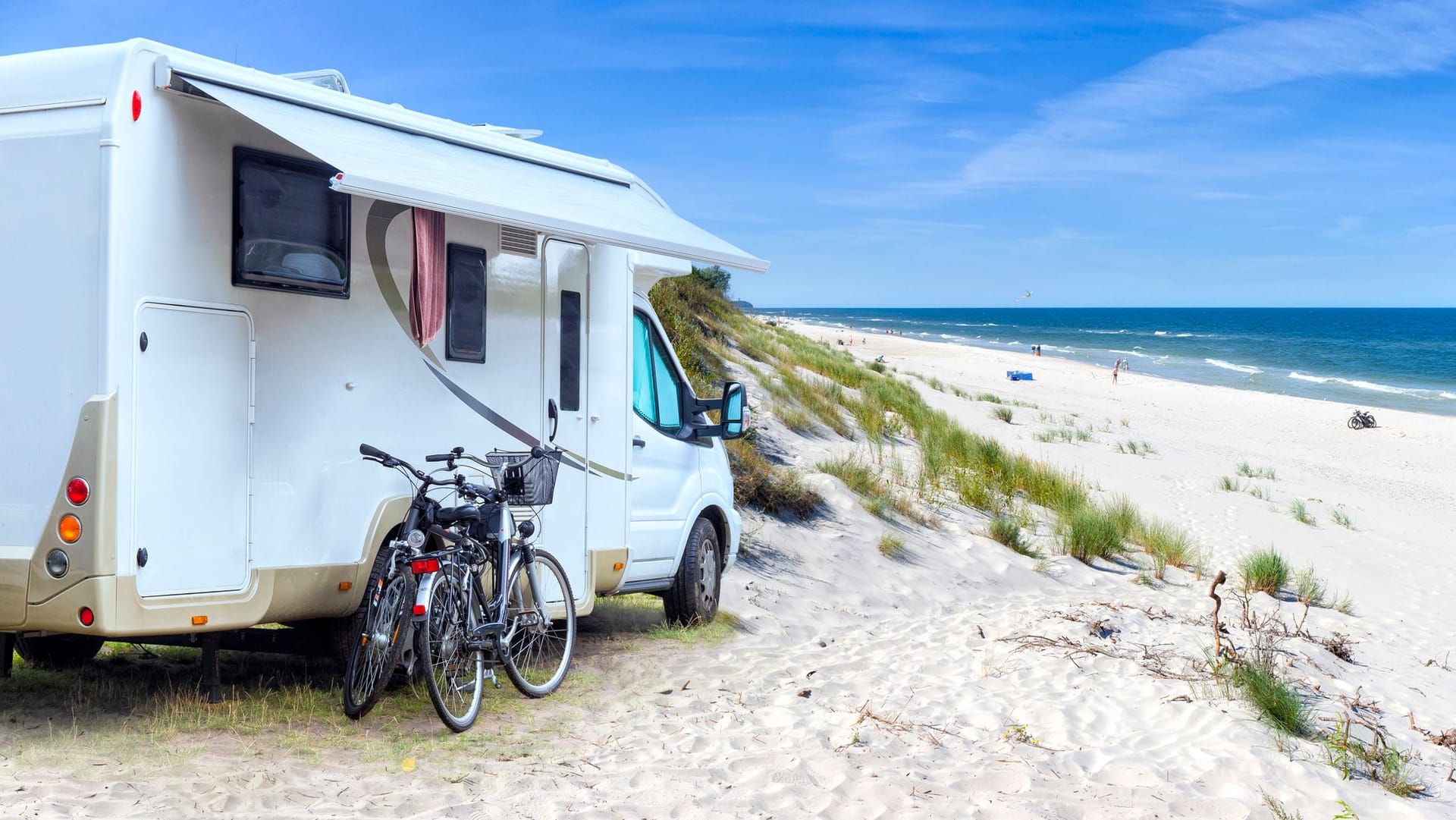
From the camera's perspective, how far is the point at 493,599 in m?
5.75

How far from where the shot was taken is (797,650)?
25.8ft

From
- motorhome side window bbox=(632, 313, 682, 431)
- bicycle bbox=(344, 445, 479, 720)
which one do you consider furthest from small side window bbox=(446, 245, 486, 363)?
motorhome side window bbox=(632, 313, 682, 431)

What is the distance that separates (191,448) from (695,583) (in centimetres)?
381

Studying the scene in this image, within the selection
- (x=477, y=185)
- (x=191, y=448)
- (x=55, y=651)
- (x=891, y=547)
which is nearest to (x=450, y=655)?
(x=191, y=448)

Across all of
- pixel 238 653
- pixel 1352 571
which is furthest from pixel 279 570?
pixel 1352 571

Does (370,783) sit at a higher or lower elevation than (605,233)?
lower

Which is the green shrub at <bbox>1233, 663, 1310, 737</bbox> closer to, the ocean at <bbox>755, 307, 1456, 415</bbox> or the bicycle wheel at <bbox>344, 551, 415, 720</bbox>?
the bicycle wheel at <bbox>344, 551, 415, 720</bbox>

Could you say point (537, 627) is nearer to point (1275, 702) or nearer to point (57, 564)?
point (57, 564)

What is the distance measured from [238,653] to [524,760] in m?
2.73

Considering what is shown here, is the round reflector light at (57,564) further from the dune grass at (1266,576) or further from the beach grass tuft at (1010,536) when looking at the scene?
the dune grass at (1266,576)

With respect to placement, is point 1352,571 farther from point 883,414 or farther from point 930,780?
point 930,780

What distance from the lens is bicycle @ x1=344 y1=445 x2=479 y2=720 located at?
5.20 m

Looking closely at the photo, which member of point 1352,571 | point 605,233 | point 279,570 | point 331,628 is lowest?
point 1352,571

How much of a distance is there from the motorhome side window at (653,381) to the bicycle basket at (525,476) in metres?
1.63
